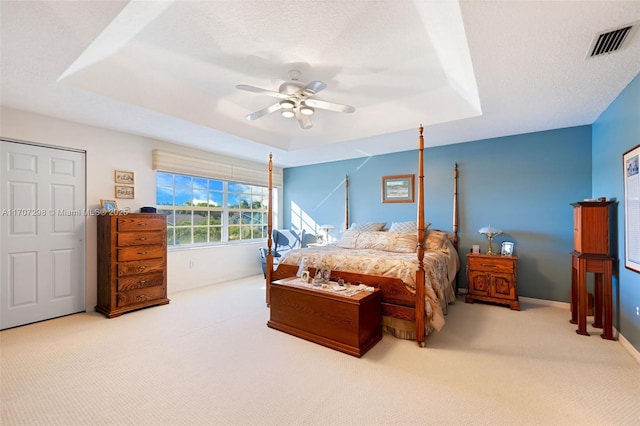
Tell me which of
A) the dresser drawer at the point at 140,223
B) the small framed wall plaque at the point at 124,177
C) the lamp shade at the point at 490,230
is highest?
the small framed wall plaque at the point at 124,177

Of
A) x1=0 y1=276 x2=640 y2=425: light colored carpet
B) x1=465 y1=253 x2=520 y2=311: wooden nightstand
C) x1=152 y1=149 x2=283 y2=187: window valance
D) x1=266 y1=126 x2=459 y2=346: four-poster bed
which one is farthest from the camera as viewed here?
x1=152 y1=149 x2=283 y2=187: window valance

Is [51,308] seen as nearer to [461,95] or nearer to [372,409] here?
→ [372,409]

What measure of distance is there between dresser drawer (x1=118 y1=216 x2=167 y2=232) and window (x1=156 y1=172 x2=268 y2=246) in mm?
732

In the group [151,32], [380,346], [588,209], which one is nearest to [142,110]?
[151,32]

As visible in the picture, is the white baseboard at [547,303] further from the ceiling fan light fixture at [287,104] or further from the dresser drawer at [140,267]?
the dresser drawer at [140,267]

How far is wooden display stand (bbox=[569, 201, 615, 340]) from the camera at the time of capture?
110 inches

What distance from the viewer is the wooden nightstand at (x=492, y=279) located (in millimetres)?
3711

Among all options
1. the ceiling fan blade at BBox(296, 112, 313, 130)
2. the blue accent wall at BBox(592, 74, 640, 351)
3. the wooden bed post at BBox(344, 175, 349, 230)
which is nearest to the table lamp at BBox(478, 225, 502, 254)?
the blue accent wall at BBox(592, 74, 640, 351)

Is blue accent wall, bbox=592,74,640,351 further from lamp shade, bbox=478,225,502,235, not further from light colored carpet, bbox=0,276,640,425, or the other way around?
lamp shade, bbox=478,225,502,235

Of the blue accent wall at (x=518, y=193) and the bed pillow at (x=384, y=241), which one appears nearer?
the blue accent wall at (x=518, y=193)

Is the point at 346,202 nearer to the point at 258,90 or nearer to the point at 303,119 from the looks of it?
the point at 303,119

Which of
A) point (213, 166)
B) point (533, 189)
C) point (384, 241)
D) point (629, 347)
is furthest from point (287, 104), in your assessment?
point (629, 347)

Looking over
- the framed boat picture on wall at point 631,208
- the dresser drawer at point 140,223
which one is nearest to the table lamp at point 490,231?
the framed boat picture on wall at point 631,208

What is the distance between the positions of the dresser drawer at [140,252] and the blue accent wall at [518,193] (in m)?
3.45
